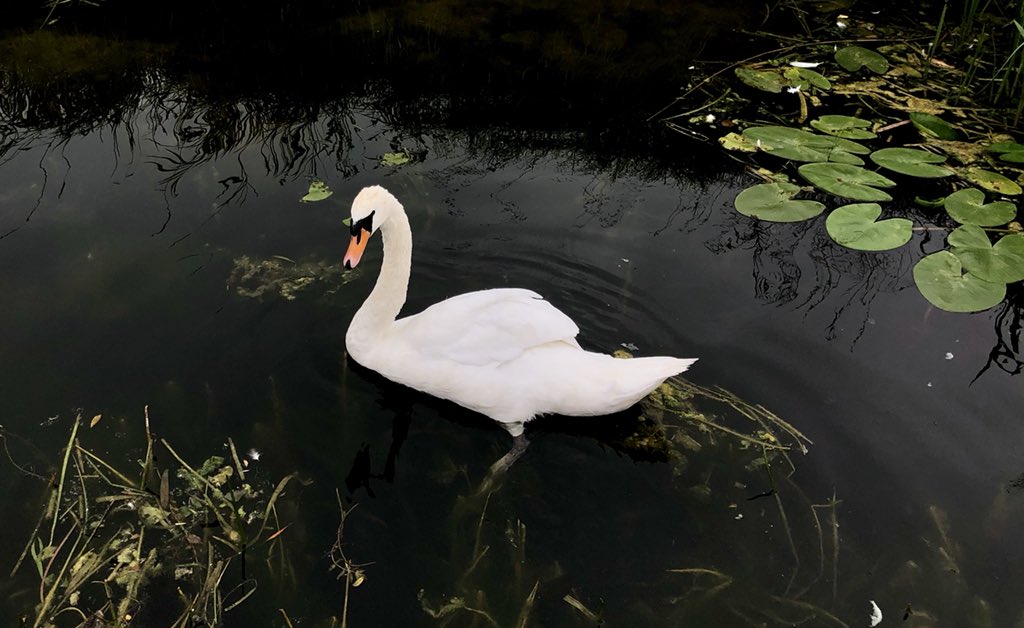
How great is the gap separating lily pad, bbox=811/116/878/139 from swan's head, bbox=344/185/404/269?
413 cm

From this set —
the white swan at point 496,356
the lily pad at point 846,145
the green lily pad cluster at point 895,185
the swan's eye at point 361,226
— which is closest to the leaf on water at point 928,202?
the green lily pad cluster at point 895,185

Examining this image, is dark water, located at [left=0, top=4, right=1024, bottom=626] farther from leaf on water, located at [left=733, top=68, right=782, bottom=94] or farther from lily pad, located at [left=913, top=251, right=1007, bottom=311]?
leaf on water, located at [left=733, top=68, right=782, bottom=94]

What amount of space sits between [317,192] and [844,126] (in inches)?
167

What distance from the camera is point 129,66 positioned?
704 cm

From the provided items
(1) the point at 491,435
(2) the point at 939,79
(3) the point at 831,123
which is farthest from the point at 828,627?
(2) the point at 939,79

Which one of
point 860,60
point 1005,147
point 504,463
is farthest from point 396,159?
point 1005,147

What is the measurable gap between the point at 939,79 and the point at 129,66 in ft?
24.0

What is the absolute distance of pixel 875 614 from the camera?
342 cm

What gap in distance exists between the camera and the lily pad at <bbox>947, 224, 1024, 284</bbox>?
196 inches

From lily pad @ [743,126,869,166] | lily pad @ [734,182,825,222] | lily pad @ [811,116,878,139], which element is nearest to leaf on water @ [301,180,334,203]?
lily pad @ [734,182,825,222]

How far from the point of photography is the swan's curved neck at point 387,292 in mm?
4203

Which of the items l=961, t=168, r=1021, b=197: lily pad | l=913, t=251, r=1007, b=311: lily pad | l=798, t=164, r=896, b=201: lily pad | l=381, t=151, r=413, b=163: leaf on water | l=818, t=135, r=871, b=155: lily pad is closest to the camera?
l=913, t=251, r=1007, b=311: lily pad

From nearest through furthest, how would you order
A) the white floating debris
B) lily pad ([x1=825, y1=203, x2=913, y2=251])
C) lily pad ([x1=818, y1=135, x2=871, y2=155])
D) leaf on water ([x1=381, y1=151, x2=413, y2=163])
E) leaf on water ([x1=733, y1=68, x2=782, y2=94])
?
the white floating debris
lily pad ([x1=825, y1=203, x2=913, y2=251])
leaf on water ([x1=381, y1=151, x2=413, y2=163])
lily pad ([x1=818, y1=135, x2=871, y2=155])
leaf on water ([x1=733, y1=68, x2=782, y2=94])

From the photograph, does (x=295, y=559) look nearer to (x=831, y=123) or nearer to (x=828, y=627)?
(x=828, y=627)
